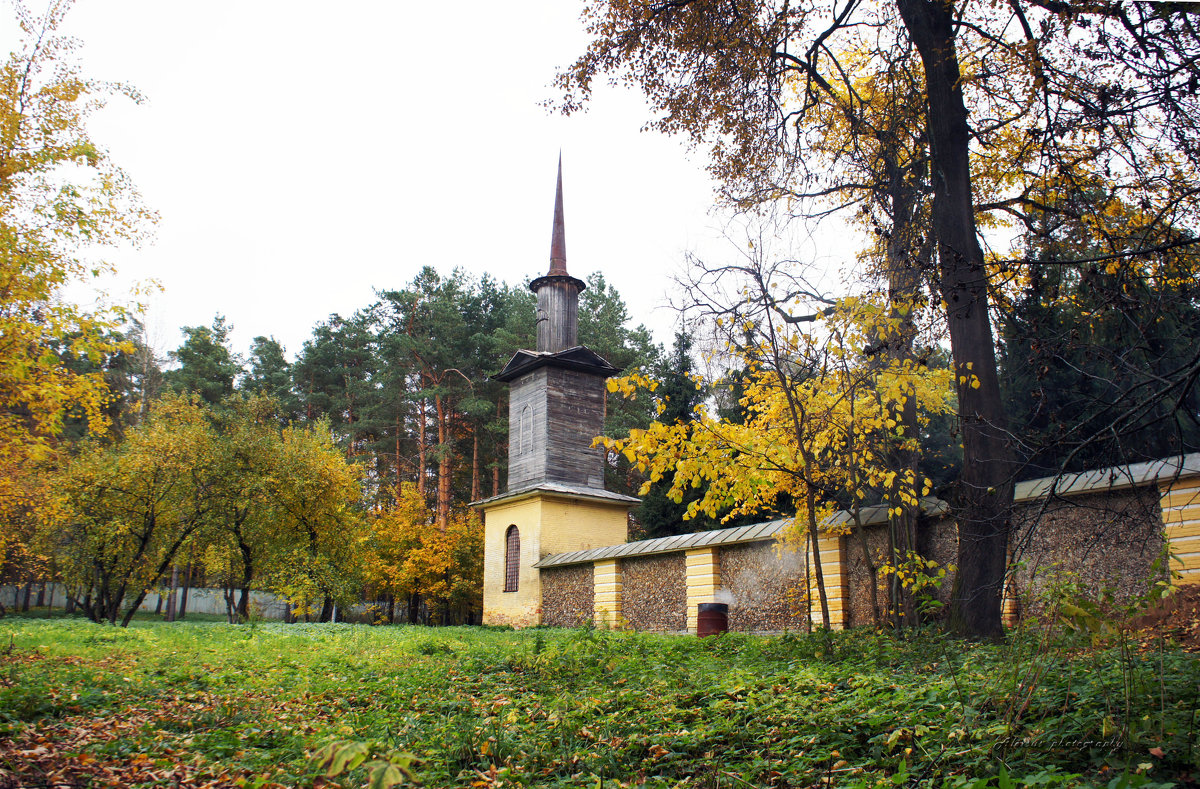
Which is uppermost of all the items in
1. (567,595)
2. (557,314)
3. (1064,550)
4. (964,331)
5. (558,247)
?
(558,247)

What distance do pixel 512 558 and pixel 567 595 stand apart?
156 inches

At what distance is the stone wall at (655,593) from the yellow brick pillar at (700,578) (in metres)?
0.26

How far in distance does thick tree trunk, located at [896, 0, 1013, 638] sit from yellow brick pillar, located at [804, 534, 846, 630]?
436 cm

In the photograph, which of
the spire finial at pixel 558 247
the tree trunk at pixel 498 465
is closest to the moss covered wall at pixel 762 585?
the spire finial at pixel 558 247

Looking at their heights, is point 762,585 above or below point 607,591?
above

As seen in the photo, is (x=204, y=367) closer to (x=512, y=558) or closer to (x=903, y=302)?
(x=512, y=558)

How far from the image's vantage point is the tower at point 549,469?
22578 mm

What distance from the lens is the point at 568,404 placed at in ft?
79.6

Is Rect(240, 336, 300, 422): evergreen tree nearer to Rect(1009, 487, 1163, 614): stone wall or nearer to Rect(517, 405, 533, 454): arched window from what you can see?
Rect(517, 405, 533, 454): arched window

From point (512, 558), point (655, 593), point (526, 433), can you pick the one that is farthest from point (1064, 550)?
point (526, 433)

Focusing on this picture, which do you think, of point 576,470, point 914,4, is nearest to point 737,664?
point 914,4

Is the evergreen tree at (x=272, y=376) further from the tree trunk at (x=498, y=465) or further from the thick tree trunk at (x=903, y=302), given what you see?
the thick tree trunk at (x=903, y=302)

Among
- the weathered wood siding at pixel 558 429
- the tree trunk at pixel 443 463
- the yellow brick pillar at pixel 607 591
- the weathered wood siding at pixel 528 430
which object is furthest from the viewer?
the tree trunk at pixel 443 463

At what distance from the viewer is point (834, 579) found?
1278 cm
